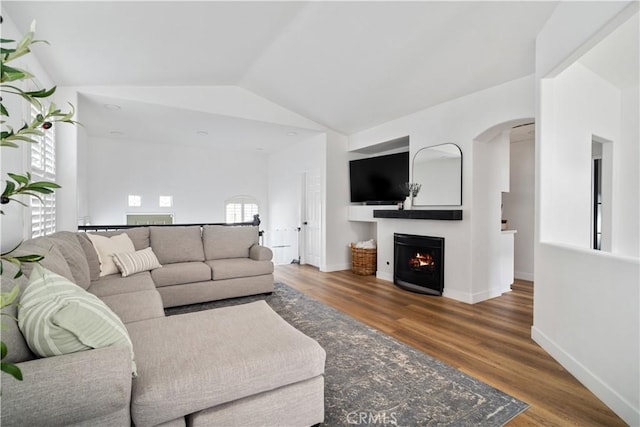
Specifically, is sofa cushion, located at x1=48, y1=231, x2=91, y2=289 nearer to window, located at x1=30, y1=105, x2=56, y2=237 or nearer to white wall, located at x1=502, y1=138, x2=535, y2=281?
window, located at x1=30, y1=105, x2=56, y2=237

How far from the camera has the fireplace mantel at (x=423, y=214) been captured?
12.6ft

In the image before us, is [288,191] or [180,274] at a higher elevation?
[288,191]

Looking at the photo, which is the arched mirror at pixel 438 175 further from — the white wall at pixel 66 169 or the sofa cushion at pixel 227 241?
the white wall at pixel 66 169

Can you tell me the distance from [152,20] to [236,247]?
2694 mm

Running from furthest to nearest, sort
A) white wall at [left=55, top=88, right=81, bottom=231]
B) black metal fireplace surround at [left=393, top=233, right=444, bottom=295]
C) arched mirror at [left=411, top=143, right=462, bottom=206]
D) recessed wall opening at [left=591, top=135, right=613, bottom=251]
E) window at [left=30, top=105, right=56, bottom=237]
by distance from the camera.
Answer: black metal fireplace surround at [left=393, top=233, right=444, bottom=295]
arched mirror at [left=411, top=143, right=462, bottom=206]
white wall at [left=55, top=88, right=81, bottom=231]
recessed wall opening at [left=591, top=135, right=613, bottom=251]
window at [left=30, top=105, right=56, bottom=237]

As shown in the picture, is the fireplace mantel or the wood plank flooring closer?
the wood plank flooring

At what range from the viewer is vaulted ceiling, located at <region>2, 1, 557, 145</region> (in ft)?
8.56

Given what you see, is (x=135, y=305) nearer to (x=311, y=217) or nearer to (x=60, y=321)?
(x=60, y=321)

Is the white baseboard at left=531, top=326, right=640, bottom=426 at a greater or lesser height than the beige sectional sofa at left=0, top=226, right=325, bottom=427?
lesser

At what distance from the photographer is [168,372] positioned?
1.35 meters

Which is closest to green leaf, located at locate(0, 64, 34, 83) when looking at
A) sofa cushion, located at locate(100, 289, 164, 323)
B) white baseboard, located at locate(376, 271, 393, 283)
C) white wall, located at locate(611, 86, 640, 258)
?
sofa cushion, located at locate(100, 289, 164, 323)

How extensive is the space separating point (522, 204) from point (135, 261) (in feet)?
18.4

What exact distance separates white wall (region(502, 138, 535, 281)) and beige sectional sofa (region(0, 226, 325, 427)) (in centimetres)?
464

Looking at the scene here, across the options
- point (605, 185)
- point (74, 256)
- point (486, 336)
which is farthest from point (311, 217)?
point (605, 185)
